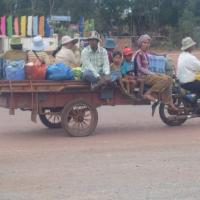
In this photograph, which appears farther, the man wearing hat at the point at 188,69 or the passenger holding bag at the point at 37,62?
the man wearing hat at the point at 188,69

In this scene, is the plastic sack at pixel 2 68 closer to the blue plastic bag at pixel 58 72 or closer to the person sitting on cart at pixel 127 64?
the blue plastic bag at pixel 58 72

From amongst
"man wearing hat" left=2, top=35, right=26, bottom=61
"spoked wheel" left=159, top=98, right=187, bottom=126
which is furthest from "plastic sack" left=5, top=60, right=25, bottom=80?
"spoked wheel" left=159, top=98, right=187, bottom=126

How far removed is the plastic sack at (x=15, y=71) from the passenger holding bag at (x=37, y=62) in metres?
0.10

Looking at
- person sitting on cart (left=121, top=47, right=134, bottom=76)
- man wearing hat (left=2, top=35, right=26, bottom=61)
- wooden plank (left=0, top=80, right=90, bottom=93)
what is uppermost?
man wearing hat (left=2, top=35, right=26, bottom=61)

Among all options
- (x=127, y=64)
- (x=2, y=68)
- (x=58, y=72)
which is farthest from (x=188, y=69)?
(x=2, y=68)

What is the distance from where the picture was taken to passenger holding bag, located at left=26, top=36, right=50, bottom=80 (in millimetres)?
10508

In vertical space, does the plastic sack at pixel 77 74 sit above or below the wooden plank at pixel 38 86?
above

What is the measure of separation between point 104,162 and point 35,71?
2641mm

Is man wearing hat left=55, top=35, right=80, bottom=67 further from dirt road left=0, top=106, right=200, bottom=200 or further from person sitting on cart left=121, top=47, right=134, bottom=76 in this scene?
dirt road left=0, top=106, right=200, bottom=200

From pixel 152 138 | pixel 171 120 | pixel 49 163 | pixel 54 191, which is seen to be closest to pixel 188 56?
pixel 171 120

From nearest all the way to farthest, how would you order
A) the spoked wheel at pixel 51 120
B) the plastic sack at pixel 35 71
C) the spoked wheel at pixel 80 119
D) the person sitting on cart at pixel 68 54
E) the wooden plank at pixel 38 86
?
the wooden plank at pixel 38 86 < the plastic sack at pixel 35 71 < the spoked wheel at pixel 80 119 < the spoked wheel at pixel 51 120 < the person sitting on cart at pixel 68 54

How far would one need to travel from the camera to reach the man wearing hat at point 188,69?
11.7 metres

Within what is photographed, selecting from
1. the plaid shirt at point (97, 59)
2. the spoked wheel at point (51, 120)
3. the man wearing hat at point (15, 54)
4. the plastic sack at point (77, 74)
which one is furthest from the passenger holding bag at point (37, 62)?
the spoked wheel at point (51, 120)

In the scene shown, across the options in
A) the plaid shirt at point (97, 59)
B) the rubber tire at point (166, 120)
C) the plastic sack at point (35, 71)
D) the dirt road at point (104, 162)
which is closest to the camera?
the dirt road at point (104, 162)
